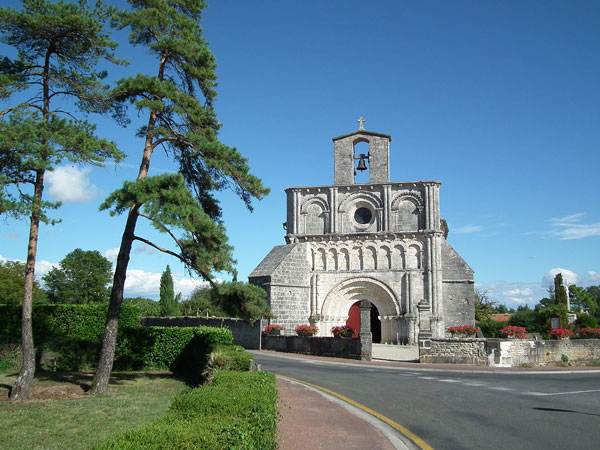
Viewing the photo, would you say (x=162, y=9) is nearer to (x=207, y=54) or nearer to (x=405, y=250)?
(x=207, y=54)

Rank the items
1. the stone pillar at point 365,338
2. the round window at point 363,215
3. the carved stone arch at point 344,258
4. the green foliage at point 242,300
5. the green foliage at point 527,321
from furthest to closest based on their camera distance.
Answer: the green foliage at point 527,321 → the round window at point 363,215 → the carved stone arch at point 344,258 → the stone pillar at point 365,338 → the green foliage at point 242,300

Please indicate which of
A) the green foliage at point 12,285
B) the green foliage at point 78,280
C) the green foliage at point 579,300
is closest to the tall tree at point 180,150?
the green foliage at point 12,285

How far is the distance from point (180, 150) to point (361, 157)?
1792 cm

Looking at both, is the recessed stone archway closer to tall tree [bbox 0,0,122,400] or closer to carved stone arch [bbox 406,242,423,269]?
carved stone arch [bbox 406,242,423,269]

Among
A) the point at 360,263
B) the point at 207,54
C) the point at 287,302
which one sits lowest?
the point at 287,302

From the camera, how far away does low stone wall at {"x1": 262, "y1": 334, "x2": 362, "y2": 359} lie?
63.5 feet

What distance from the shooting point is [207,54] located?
10.8m

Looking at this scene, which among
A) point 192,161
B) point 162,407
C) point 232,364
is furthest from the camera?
point 192,161

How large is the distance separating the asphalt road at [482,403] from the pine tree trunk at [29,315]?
6251mm

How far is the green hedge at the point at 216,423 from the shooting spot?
3838 mm

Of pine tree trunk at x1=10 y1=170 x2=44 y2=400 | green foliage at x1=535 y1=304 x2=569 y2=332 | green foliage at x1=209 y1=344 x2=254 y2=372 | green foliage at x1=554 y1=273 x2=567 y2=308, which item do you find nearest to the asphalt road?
green foliage at x1=209 y1=344 x2=254 y2=372

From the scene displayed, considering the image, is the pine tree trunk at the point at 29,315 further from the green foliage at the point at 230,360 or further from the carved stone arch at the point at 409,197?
the carved stone arch at the point at 409,197

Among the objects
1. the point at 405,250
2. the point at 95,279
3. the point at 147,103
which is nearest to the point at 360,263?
the point at 405,250

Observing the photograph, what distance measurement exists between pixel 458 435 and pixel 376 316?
2255 centimetres
